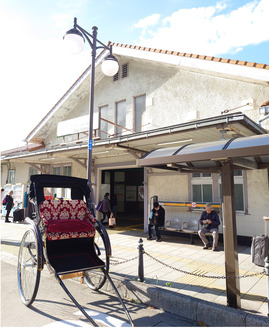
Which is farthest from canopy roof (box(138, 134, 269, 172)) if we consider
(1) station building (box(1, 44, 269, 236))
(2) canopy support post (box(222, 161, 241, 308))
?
(1) station building (box(1, 44, 269, 236))

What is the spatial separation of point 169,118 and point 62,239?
7.43m

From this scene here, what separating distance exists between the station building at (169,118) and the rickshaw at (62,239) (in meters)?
2.76

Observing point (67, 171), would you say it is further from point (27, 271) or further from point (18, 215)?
point (27, 271)

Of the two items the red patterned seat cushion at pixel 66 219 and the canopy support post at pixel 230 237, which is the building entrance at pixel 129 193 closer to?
the red patterned seat cushion at pixel 66 219

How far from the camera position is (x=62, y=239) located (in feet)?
14.0

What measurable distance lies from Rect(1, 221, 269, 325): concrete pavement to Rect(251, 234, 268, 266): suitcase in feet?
0.88

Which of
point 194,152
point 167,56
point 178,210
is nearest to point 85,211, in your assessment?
point 194,152

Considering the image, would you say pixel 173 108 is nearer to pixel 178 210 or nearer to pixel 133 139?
pixel 133 139

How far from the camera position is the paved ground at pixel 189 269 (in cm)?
416

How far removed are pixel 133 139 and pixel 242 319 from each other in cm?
575

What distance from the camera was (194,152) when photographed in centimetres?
408

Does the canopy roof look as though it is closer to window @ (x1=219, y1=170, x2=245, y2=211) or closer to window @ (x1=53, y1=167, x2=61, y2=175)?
window @ (x1=219, y1=170, x2=245, y2=211)

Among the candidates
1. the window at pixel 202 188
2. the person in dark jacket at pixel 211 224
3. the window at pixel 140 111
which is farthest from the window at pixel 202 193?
the window at pixel 140 111

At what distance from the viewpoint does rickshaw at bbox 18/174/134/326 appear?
3885 mm
